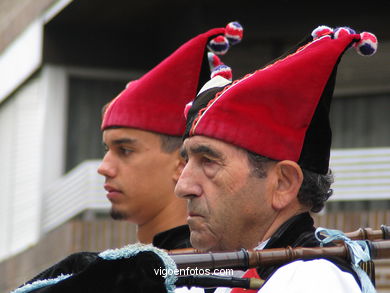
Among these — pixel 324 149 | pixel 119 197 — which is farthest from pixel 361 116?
pixel 324 149

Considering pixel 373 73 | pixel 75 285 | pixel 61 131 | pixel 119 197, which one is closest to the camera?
pixel 75 285

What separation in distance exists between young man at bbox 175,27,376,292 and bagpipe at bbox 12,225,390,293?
217mm

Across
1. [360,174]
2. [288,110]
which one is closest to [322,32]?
[288,110]

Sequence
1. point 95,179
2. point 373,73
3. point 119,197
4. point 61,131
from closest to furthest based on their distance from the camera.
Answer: point 119,197 < point 373,73 < point 95,179 < point 61,131

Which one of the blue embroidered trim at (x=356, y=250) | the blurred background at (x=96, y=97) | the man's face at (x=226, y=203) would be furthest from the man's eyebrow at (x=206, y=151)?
the blurred background at (x=96, y=97)

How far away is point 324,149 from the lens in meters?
4.57

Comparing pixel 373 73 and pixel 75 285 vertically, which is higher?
pixel 373 73

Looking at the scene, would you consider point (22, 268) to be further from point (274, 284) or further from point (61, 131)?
point (274, 284)

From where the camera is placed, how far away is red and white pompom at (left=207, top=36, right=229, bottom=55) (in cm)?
584

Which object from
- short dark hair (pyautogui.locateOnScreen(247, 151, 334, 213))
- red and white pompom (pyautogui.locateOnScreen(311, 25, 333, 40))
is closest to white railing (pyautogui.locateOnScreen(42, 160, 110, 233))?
red and white pompom (pyautogui.locateOnScreen(311, 25, 333, 40))

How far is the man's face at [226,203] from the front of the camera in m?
4.43

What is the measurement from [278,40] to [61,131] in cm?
286

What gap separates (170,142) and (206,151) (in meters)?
1.65

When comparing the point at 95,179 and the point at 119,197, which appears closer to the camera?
the point at 119,197
